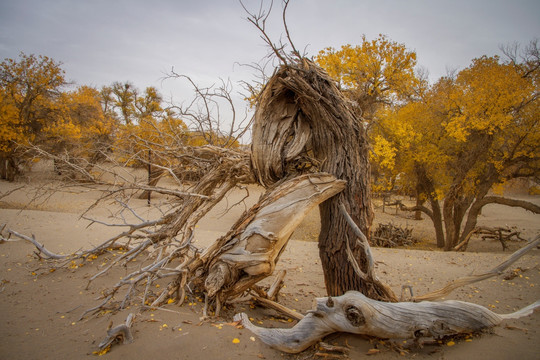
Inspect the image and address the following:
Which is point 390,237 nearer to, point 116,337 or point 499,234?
point 499,234

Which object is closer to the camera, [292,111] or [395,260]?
[292,111]

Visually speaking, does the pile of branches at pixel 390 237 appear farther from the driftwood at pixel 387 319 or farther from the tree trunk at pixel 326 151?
the driftwood at pixel 387 319

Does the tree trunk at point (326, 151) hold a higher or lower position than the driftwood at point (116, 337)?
higher

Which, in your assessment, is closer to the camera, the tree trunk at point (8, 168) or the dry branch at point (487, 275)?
the dry branch at point (487, 275)

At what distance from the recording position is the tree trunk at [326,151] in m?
3.62

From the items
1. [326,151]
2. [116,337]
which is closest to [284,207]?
[326,151]

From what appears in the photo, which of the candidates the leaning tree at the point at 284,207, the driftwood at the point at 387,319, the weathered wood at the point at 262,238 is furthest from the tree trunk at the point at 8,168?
the driftwood at the point at 387,319

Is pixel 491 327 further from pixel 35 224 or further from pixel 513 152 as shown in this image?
pixel 35 224

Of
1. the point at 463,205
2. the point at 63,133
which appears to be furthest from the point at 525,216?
the point at 63,133

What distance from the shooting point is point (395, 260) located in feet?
22.7

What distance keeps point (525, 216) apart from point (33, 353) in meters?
22.1

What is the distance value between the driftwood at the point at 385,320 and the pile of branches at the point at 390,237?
9119 mm

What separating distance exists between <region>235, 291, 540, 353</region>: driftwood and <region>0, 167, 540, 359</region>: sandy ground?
0.10m

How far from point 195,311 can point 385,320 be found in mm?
1943
